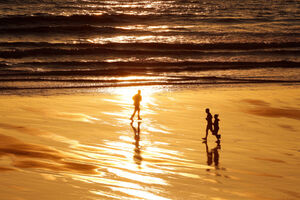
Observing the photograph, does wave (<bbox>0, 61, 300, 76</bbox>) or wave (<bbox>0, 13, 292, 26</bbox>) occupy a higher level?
wave (<bbox>0, 13, 292, 26</bbox>)

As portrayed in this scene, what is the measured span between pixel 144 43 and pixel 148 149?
2348 cm

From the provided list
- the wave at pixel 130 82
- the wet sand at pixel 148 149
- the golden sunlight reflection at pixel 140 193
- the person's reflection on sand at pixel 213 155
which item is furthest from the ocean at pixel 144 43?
the golden sunlight reflection at pixel 140 193

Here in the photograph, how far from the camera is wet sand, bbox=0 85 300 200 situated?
9.01 meters

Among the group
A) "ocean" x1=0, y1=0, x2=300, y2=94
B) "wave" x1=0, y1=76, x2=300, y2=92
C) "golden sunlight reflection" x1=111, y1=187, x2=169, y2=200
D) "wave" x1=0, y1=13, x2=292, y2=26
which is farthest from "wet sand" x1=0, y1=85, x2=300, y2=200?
"wave" x1=0, y1=13, x2=292, y2=26

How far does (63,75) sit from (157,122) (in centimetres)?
1142

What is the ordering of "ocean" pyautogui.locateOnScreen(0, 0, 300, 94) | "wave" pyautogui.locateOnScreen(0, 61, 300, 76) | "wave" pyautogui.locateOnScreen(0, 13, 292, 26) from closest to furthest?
"ocean" pyautogui.locateOnScreen(0, 0, 300, 94), "wave" pyautogui.locateOnScreen(0, 61, 300, 76), "wave" pyautogui.locateOnScreen(0, 13, 292, 26)

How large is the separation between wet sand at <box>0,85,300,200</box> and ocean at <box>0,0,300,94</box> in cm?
503

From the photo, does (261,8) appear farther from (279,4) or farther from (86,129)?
(86,129)

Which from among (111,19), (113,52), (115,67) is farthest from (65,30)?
(115,67)

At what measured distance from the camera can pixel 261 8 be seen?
5175 cm

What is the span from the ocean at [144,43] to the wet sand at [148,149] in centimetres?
503

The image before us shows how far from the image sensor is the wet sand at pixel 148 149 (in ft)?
29.6

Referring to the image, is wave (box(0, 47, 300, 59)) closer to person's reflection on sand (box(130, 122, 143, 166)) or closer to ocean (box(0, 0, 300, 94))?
ocean (box(0, 0, 300, 94))

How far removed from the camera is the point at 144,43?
114 ft
